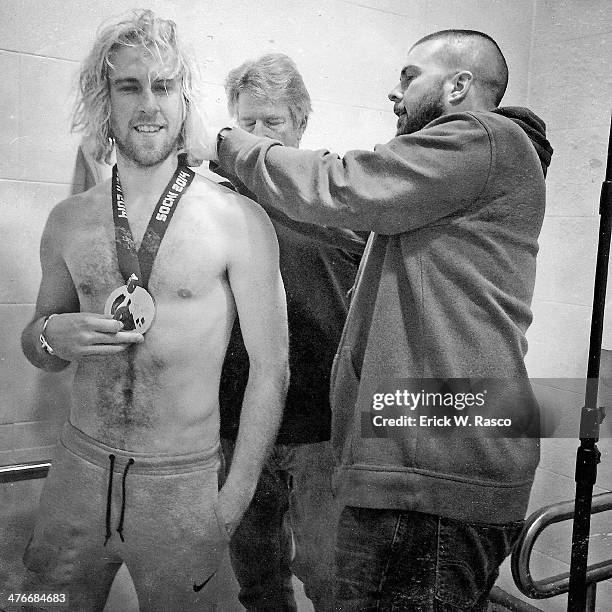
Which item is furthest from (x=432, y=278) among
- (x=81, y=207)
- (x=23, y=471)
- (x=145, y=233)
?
(x=23, y=471)

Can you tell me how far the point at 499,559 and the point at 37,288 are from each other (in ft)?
3.21

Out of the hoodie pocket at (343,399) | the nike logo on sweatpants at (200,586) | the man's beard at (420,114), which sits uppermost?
the man's beard at (420,114)

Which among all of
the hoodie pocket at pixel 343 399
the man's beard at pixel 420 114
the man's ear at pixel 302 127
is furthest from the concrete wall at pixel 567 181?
the man's ear at pixel 302 127

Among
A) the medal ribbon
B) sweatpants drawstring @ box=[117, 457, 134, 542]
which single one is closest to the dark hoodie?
the medal ribbon

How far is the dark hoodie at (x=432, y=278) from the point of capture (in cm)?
108

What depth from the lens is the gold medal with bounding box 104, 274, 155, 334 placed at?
1.09 meters

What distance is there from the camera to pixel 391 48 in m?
1.21

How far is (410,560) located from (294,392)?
37cm

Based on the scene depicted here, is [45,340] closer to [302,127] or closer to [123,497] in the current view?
[123,497]

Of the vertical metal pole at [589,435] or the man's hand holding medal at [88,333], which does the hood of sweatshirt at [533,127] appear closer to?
the vertical metal pole at [589,435]

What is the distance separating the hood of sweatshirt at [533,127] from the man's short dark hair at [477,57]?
0.05 metres

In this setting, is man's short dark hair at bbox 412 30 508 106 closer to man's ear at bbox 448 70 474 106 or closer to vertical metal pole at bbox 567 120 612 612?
man's ear at bbox 448 70 474 106

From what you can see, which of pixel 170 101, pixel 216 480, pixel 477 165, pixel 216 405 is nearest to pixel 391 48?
pixel 477 165

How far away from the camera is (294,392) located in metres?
1.20
